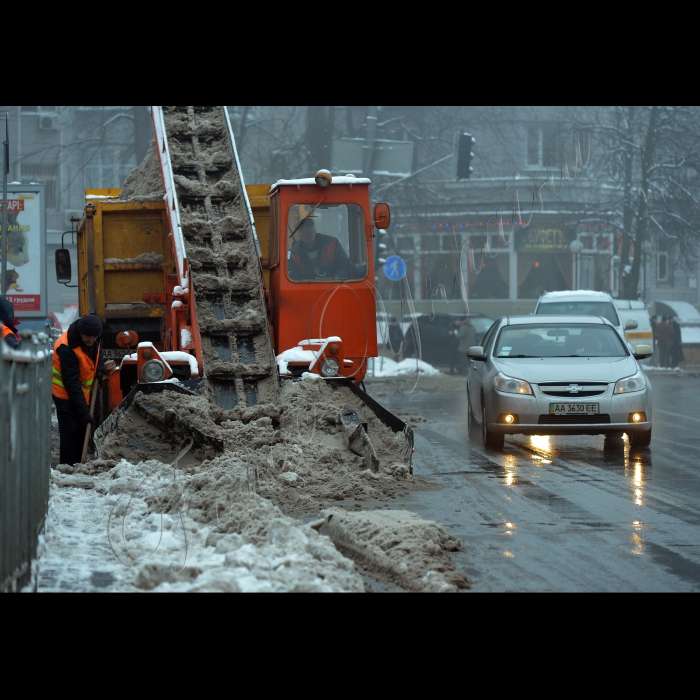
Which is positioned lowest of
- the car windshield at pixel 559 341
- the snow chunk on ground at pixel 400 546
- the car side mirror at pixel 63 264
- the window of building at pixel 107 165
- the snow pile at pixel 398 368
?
the snow pile at pixel 398 368

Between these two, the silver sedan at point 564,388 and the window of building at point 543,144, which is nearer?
the silver sedan at point 564,388

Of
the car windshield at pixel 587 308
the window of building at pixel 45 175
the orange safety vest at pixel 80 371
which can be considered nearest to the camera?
the orange safety vest at pixel 80 371

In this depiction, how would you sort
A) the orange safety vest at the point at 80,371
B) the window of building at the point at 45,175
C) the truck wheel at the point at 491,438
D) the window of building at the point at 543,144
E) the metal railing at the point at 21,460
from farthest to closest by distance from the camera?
1. the window of building at the point at 45,175
2. the window of building at the point at 543,144
3. the truck wheel at the point at 491,438
4. the orange safety vest at the point at 80,371
5. the metal railing at the point at 21,460

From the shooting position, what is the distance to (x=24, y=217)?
21016mm

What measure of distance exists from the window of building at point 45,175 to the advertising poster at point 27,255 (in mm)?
26832

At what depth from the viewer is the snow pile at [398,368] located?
1158 inches

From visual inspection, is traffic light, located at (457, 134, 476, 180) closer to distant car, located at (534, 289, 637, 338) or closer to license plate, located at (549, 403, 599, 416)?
distant car, located at (534, 289, 637, 338)

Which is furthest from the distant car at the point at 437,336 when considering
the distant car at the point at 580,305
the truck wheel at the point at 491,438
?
the truck wheel at the point at 491,438

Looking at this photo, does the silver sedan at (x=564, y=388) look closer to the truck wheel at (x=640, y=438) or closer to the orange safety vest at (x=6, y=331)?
the truck wheel at (x=640, y=438)

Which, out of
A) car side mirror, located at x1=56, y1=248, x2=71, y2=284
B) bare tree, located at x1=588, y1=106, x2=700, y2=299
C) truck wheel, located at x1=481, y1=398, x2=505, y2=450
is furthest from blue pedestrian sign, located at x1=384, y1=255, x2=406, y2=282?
bare tree, located at x1=588, y1=106, x2=700, y2=299
